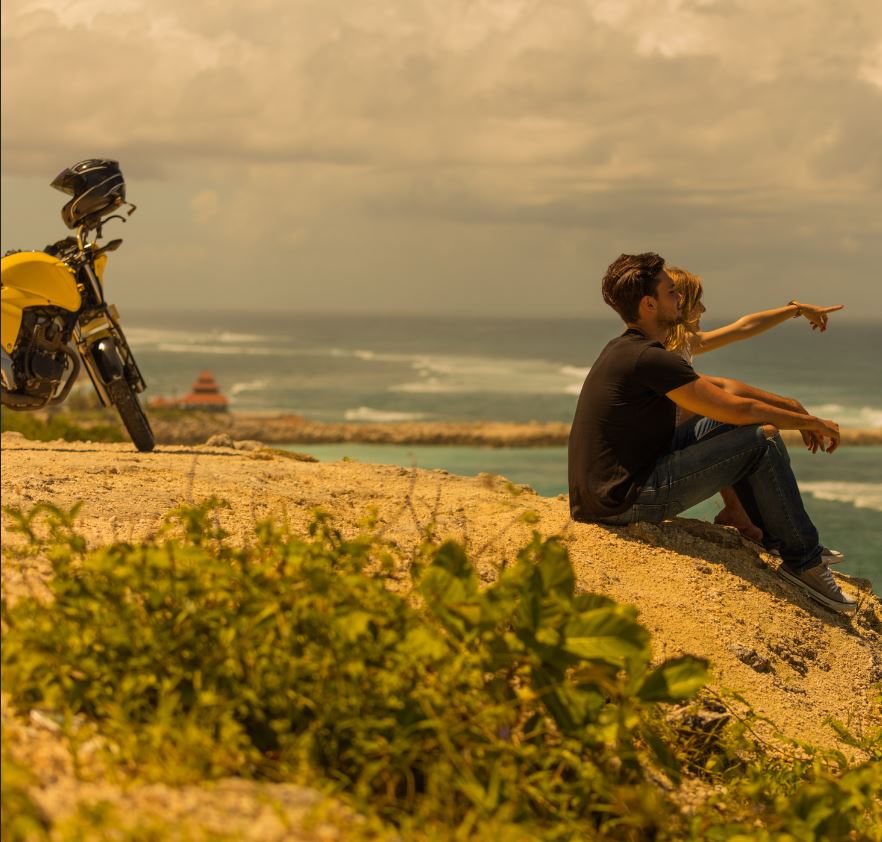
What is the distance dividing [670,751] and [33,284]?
5736 millimetres

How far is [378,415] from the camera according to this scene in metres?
52.0

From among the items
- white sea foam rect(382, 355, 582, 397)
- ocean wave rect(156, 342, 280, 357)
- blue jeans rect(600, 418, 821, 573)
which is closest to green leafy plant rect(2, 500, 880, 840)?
→ blue jeans rect(600, 418, 821, 573)

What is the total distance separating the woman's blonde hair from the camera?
5645mm

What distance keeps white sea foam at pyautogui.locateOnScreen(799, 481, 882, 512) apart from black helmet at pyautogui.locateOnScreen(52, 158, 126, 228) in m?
20.1

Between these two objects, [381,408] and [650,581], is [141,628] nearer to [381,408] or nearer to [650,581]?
[650,581]

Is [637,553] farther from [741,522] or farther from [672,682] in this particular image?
[672,682]

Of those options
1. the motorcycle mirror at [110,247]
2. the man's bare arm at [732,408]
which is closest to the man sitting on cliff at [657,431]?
the man's bare arm at [732,408]

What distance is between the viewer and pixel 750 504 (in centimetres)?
574

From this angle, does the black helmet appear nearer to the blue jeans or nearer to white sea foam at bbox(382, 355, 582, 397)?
the blue jeans

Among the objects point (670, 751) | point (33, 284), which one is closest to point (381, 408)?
point (33, 284)

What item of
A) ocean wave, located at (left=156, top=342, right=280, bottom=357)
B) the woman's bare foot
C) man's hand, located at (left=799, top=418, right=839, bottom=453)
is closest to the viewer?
man's hand, located at (left=799, top=418, right=839, bottom=453)

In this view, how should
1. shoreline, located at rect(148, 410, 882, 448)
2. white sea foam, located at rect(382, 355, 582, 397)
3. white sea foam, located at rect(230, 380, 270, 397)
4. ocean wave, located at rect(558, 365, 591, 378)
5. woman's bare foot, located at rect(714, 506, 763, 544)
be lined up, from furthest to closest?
1. ocean wave, located at rect(558, 365, 591, 378)
2. white sea foam, located at rect(230, 380, 270, 397)
3. white sea foam, located at rect(382, 355, 582, 397)
4. shoreline, located at rect(148, 410, 882, 448)
5. woman's bare foot, located at rect(714, 506, 763, 544)

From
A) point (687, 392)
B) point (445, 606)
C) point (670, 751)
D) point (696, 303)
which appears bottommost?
point (670, 751)

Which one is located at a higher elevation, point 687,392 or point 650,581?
point 687,392
